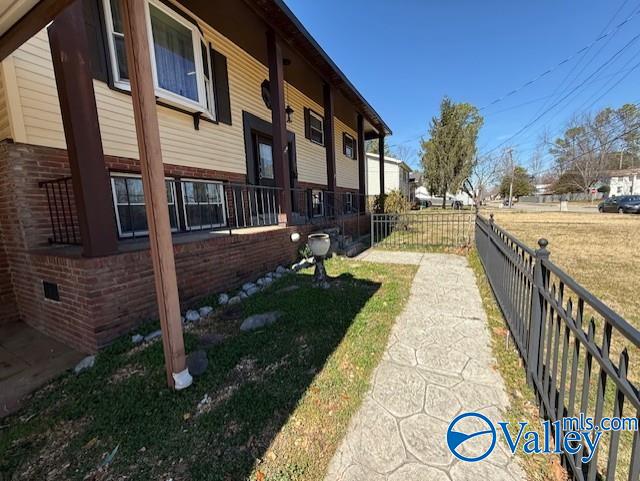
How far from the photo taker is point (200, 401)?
2.20 meters

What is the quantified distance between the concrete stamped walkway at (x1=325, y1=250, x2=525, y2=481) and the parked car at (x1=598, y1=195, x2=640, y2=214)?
25637mm

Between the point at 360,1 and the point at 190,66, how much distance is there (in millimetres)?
8393

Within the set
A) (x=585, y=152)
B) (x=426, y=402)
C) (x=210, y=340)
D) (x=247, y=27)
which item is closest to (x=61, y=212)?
(x=210, y=340)

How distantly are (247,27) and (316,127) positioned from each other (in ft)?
15.9

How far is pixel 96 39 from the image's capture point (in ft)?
13.0

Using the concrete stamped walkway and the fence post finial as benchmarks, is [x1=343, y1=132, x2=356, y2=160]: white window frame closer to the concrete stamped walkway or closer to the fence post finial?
the concrete stamped walkway

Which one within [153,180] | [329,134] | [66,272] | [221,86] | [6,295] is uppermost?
[221,86]

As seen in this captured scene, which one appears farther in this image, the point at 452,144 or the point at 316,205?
the point at 452,144

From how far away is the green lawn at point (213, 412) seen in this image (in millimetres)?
1695

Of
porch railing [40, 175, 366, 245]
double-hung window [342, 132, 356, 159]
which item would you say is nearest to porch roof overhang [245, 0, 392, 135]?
double-hung window [342, 132, 356, 159]

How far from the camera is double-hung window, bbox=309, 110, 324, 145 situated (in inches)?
390

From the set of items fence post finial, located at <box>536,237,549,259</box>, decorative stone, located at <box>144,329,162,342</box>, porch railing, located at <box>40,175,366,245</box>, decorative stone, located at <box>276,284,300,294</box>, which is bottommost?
decorative stone, located at <box>144,329,162,342</box>

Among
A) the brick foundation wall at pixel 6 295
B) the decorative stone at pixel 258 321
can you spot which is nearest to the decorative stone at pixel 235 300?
the decorative stone at pixel 258 321

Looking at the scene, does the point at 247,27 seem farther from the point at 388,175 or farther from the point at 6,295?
the point at 388,175
